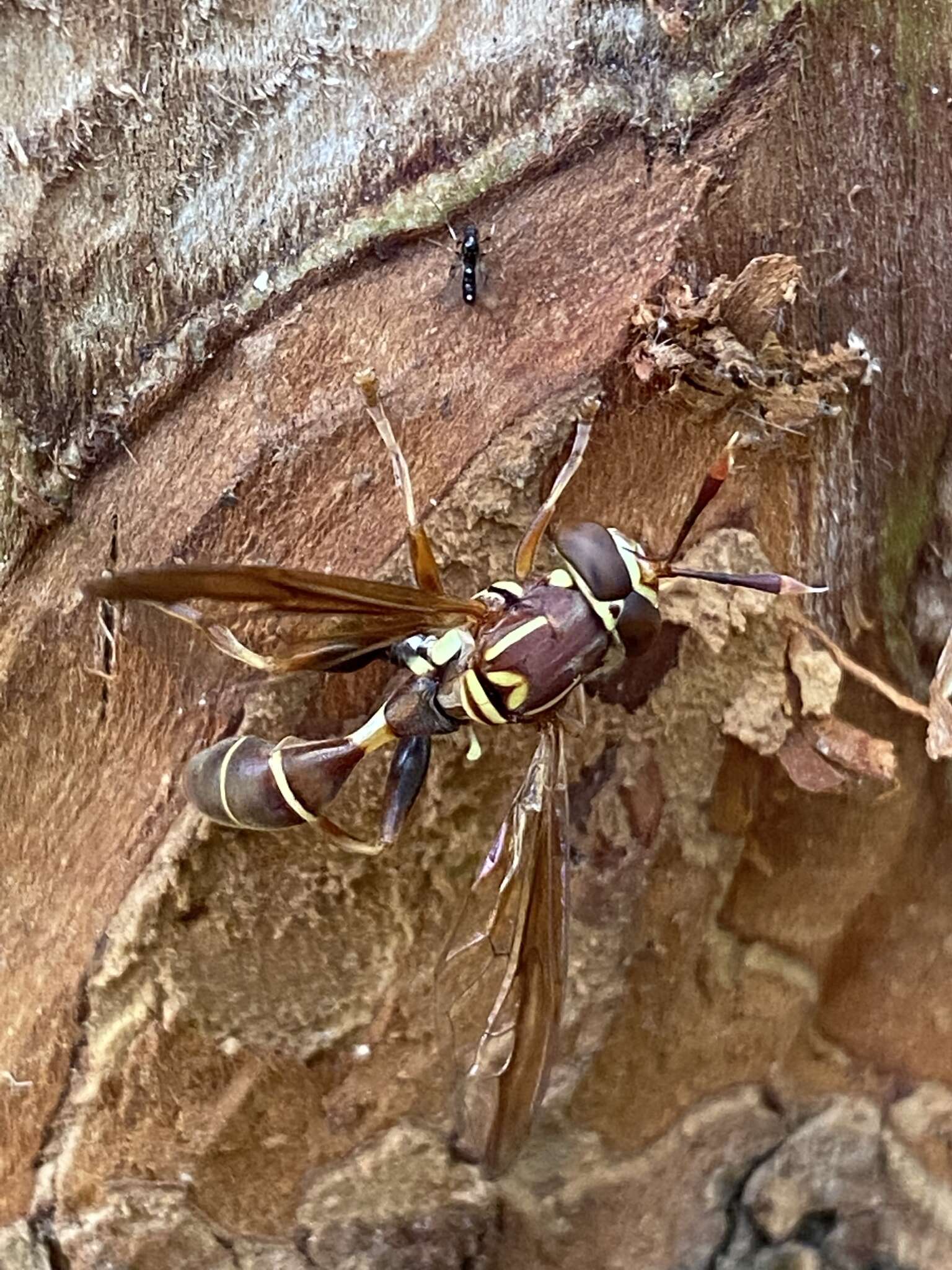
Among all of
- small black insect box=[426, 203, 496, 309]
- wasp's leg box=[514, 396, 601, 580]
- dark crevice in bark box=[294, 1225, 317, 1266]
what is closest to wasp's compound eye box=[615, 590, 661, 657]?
wasp's leg box=[514, 396, 601, 580]

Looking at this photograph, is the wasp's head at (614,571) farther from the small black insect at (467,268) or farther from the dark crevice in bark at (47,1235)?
the dark crevice in bark at (47,1235)

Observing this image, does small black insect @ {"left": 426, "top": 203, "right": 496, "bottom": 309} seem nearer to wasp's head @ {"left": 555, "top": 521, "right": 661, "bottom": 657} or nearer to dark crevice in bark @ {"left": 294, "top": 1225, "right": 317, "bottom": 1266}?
wasp's head @ {"left": 555, "top": 521, "right": 661, "bottom": 657}

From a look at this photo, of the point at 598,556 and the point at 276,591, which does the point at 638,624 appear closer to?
the point at 598,556

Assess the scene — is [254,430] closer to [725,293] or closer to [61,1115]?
[725,293]

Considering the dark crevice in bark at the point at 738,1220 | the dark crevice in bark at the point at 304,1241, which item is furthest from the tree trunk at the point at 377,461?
the dark crevice in bark at the point at 738,1220

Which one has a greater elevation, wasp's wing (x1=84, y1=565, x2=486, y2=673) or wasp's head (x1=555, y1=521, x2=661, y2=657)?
wasp's head (x1=555, y1=521, x2=661, y2=657)

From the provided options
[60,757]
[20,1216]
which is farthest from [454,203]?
[20,1216]
